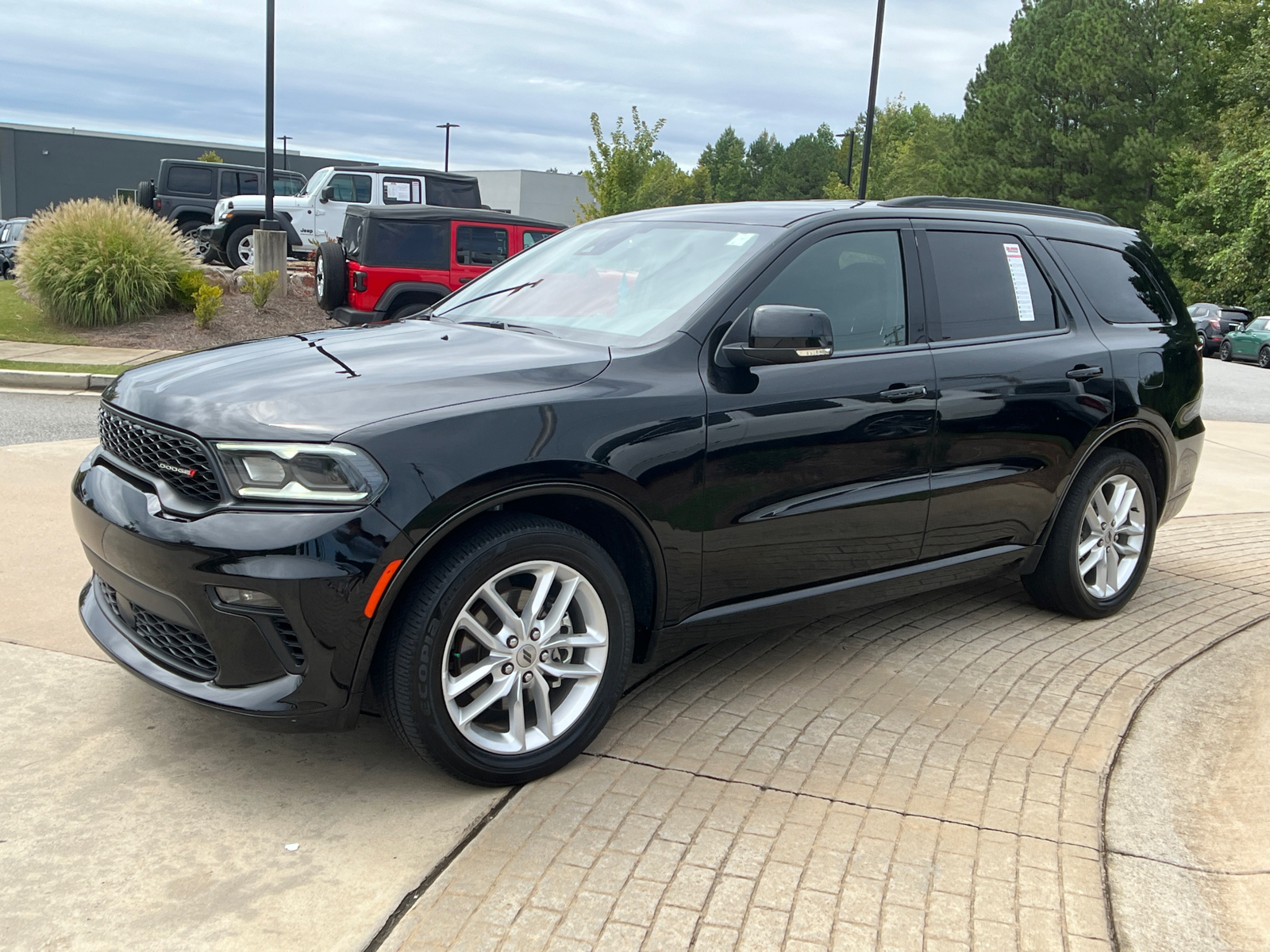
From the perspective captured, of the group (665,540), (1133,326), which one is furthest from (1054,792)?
(1133,326)

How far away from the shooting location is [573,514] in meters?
3.54

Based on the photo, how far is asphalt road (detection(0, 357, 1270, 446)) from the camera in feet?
29.9

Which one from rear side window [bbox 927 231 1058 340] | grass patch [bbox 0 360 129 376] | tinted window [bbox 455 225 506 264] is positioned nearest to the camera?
rear side window [bbox 927 231 1058 340]

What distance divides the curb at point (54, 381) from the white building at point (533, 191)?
2488 inches

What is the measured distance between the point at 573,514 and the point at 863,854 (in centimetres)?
130

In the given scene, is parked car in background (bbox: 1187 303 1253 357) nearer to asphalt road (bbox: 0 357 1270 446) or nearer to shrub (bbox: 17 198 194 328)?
asphalt road (bbox: 0 357 1270 446)

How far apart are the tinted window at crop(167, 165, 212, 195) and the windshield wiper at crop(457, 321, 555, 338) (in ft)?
74.9

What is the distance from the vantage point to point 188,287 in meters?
16.1

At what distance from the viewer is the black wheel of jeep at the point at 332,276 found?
13.1 meters

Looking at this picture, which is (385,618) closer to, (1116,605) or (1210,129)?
(1116,605)

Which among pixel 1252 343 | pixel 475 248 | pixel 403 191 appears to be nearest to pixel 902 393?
pixel 475 248

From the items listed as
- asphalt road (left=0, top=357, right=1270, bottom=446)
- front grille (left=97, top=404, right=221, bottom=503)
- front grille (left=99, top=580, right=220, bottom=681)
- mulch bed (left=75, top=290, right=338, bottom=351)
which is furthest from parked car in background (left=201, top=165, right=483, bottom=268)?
front grille (left=99, top=580, right=220, bottom=681)

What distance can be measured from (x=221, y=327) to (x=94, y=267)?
1.90 metres

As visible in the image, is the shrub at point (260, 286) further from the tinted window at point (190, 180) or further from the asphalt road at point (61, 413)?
the tinted window at point (190, 180)
